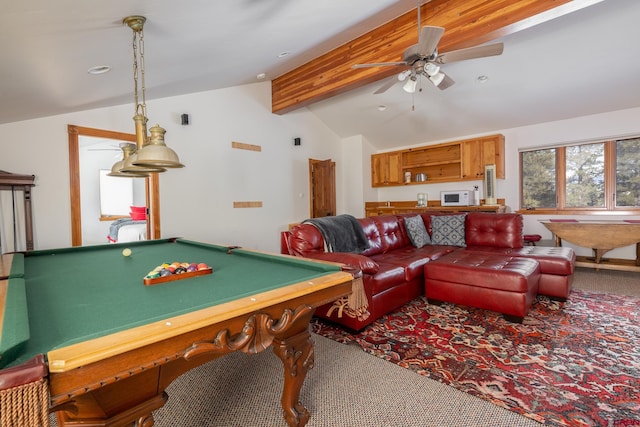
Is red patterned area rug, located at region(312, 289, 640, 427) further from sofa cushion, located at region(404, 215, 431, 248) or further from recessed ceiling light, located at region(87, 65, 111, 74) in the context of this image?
recessed ceiling light, located at region(87, 65, 111, 74)

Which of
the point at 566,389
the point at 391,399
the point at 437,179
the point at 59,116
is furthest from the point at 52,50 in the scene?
the point at 437,179

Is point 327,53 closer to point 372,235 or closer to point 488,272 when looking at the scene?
point 372,235

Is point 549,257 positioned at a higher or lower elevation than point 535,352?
higher

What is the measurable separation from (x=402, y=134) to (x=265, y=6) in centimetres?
434

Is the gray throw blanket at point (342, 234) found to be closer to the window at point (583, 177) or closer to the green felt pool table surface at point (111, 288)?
the green felt pool table surface at point (111, 288)

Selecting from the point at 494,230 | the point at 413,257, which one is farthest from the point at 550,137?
the point at 413,257

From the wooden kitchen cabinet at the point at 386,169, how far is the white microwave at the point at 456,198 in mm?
1010

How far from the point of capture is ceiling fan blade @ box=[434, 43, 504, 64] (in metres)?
2.45

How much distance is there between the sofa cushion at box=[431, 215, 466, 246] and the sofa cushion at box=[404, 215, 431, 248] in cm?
13

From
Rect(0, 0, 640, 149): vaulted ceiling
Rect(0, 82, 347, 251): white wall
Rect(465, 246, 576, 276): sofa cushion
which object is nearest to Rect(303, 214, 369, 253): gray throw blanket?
Rect(465, 246, 576, 276): sofa cushion

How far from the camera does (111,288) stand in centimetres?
132

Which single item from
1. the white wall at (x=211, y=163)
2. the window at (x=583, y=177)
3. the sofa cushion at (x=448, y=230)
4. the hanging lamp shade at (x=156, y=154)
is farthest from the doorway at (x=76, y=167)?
the window at (x=583, y=177)

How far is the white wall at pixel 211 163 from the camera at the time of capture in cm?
318

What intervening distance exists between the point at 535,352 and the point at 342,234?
5.98ft
